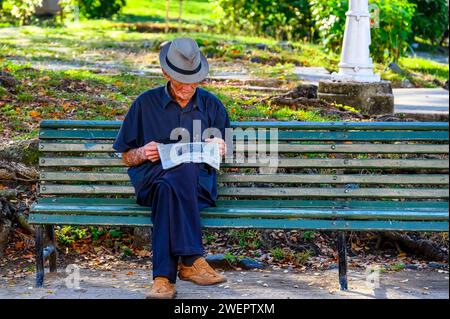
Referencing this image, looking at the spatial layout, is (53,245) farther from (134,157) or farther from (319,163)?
(319,163)

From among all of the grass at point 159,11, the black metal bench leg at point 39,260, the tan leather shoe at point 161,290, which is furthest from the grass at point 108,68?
the grass at point 159,11

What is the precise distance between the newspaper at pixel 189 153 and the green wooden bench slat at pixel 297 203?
304mm

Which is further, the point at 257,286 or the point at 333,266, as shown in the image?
the point at 333,266

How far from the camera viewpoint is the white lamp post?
991 cm

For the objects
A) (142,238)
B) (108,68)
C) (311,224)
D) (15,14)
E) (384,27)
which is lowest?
(142,238)

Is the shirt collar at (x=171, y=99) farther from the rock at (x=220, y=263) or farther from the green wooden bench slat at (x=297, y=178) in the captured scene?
the rock at (x=220, y=263)

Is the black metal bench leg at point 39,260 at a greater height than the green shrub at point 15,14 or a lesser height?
lesser

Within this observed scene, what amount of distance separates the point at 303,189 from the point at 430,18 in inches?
496

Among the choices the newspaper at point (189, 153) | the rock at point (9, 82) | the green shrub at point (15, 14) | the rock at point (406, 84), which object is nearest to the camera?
the newspaper at point (189, 153)

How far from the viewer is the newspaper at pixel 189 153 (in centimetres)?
532

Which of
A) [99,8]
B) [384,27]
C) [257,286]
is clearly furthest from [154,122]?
[99,8]

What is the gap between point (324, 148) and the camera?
18.6 feet

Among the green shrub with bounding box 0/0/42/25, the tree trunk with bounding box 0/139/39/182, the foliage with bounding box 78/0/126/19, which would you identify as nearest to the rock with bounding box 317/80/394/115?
the tree trunk with bounding box 0/139/39/182

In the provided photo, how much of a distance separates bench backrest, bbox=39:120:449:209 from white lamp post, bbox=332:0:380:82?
421 cm
